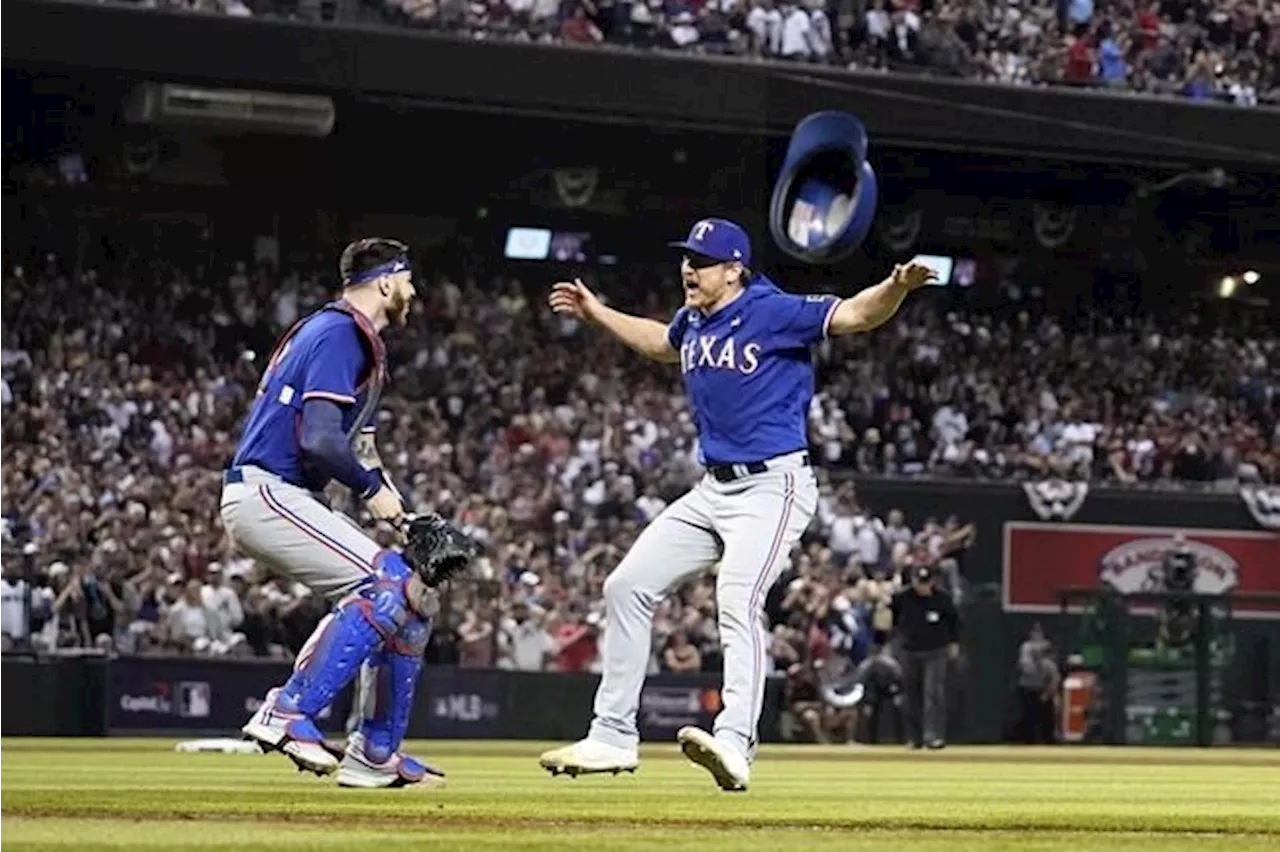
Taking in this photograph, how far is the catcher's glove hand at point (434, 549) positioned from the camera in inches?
402

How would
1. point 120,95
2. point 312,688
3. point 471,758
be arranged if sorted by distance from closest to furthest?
point 312,688 < point 471,758 < point 120,95

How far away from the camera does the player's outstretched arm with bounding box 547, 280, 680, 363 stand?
11273 mm

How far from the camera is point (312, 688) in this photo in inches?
400

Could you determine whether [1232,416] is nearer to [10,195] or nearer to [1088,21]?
[1088,21]

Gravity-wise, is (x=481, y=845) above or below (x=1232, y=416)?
below

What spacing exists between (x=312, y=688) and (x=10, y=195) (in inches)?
902

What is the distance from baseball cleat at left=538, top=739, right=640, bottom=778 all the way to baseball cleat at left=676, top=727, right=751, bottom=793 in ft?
1.21

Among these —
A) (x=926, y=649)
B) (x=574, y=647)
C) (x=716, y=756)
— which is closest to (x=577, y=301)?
(x=716, y=756)

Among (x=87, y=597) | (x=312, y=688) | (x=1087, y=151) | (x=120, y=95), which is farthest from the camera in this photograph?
(x=1087, y=151)

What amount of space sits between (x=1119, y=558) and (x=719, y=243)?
21.5 metres

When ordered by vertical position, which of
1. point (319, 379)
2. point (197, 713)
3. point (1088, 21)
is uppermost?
point (1088, 21)

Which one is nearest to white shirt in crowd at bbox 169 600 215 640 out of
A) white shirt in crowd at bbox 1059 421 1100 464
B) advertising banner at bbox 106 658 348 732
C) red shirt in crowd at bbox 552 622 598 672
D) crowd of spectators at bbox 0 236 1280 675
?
crowd of spectators at bbox 0 236 1280 675

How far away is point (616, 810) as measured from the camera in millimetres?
9398

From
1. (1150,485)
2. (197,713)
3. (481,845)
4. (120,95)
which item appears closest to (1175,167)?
(1150,485)
